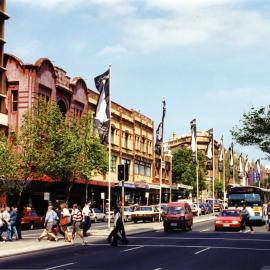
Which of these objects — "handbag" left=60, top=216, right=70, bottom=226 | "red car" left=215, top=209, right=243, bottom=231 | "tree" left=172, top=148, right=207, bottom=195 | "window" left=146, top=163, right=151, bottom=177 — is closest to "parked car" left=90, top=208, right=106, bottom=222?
"red car" left=215, top=209, right=243, bottom=231

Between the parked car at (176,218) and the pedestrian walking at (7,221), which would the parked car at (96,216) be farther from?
the pedestrian walking at (7,221)

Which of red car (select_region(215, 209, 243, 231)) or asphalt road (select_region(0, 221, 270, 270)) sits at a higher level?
red car (select_region(215, 209, 243, 231))

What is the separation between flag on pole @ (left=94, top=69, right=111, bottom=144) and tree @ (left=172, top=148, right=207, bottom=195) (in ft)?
199

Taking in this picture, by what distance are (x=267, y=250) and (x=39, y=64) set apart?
35575mm

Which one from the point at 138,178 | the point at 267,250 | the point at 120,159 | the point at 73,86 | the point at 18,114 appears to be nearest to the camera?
the point at 267,250

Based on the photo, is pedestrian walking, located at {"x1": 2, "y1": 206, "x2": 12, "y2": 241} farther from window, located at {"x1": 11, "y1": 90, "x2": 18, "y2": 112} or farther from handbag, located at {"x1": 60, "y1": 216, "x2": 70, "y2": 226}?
window, located at {"x1": 11, "y1": 90, "x2": 18, "y2": 112}

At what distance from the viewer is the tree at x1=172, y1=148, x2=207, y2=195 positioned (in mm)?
96688

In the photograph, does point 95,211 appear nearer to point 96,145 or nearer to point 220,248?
point 96,145

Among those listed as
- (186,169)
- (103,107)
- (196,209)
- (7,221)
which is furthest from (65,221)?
(186,169)

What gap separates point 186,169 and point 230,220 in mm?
59359

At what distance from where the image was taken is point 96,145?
49625mm

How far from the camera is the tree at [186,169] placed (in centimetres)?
9669

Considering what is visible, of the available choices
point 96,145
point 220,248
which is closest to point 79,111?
point 96,145

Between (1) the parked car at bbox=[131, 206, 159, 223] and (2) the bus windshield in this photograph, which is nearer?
(2) the bus windshield
